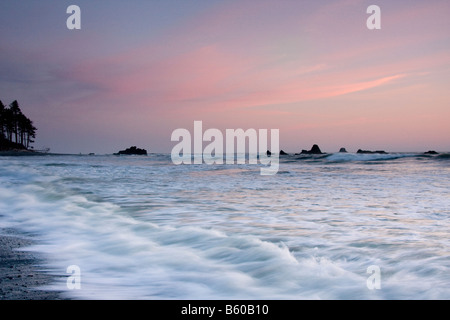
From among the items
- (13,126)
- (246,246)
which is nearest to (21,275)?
(246,246)

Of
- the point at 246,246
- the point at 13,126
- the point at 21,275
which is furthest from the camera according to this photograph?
the point at 13,126

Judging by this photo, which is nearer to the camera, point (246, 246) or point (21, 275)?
point (21, 275)

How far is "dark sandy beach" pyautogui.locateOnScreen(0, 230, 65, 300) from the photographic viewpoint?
2.85 m

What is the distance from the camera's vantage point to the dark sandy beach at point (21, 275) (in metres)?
2.85

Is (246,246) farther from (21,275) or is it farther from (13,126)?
(13,126)

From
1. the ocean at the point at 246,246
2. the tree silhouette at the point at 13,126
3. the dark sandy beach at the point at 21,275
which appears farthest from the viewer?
the tree silhouette at the point at 13,126

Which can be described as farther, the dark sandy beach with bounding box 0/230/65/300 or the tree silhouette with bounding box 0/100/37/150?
the tree silhouette with bounding box 0/100/37/150

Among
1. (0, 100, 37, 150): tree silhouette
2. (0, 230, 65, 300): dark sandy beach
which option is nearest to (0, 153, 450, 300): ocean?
(0, 230, 65, 300): dark sandy beach

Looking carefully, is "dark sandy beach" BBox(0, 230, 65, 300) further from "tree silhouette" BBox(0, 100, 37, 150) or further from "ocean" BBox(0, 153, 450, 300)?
"tree silhouette" BBox(0, 100, 37, 150)

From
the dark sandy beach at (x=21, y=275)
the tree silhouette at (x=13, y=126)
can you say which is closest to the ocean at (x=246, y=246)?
the dark sandy beach at (x=21, y=275)

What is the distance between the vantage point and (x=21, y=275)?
130 inches

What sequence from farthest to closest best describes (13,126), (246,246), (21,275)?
(13,126)
(246,246)
(21,275)

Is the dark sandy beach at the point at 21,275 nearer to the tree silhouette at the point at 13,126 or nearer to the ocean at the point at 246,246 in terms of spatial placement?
the ocean at the point at 246,246
